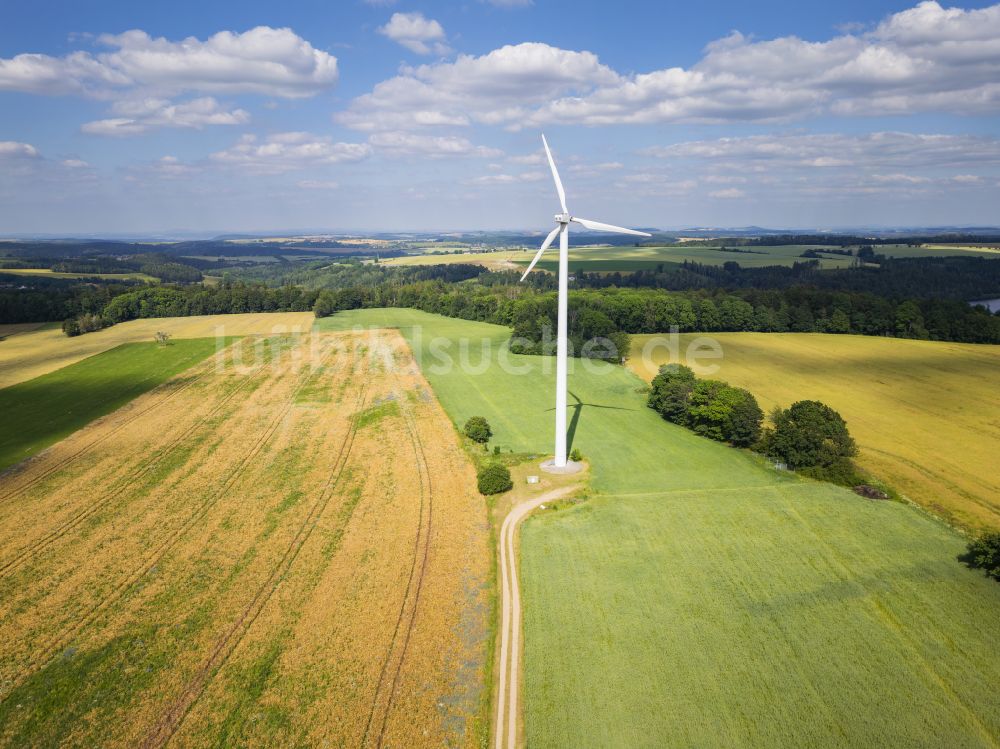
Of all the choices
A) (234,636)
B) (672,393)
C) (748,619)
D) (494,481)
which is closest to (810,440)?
(672,393)

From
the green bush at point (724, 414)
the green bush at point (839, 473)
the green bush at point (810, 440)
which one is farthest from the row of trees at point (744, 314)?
the green bush at point (839, 473)

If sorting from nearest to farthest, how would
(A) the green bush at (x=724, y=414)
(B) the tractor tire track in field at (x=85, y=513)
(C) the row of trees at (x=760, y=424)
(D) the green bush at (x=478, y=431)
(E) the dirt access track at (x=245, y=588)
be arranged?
1. (E) the dirt access track at (x=245, y=588)
2. (B) the tractor tire track in field at (x=85, y=513)
3. (C) the row of trees at (x=760, y=424)
4. (A) the green bush at (x=724, y=414)
5. (D) the green bush at (x=478, y=431)

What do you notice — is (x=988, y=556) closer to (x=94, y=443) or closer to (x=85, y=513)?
(x=85, y=513)

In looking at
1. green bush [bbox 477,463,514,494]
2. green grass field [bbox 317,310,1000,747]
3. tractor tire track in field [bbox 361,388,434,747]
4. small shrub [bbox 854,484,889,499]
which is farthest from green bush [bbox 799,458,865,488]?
tractor tire track in field [bbox 361,388,434,747]

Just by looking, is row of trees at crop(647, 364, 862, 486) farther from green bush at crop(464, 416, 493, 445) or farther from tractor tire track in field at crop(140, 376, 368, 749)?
tractor tire track in field at crop(140, 376, 368, 749)

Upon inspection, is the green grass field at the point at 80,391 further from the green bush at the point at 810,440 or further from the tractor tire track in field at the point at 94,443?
the green bush at the point at 810,440
